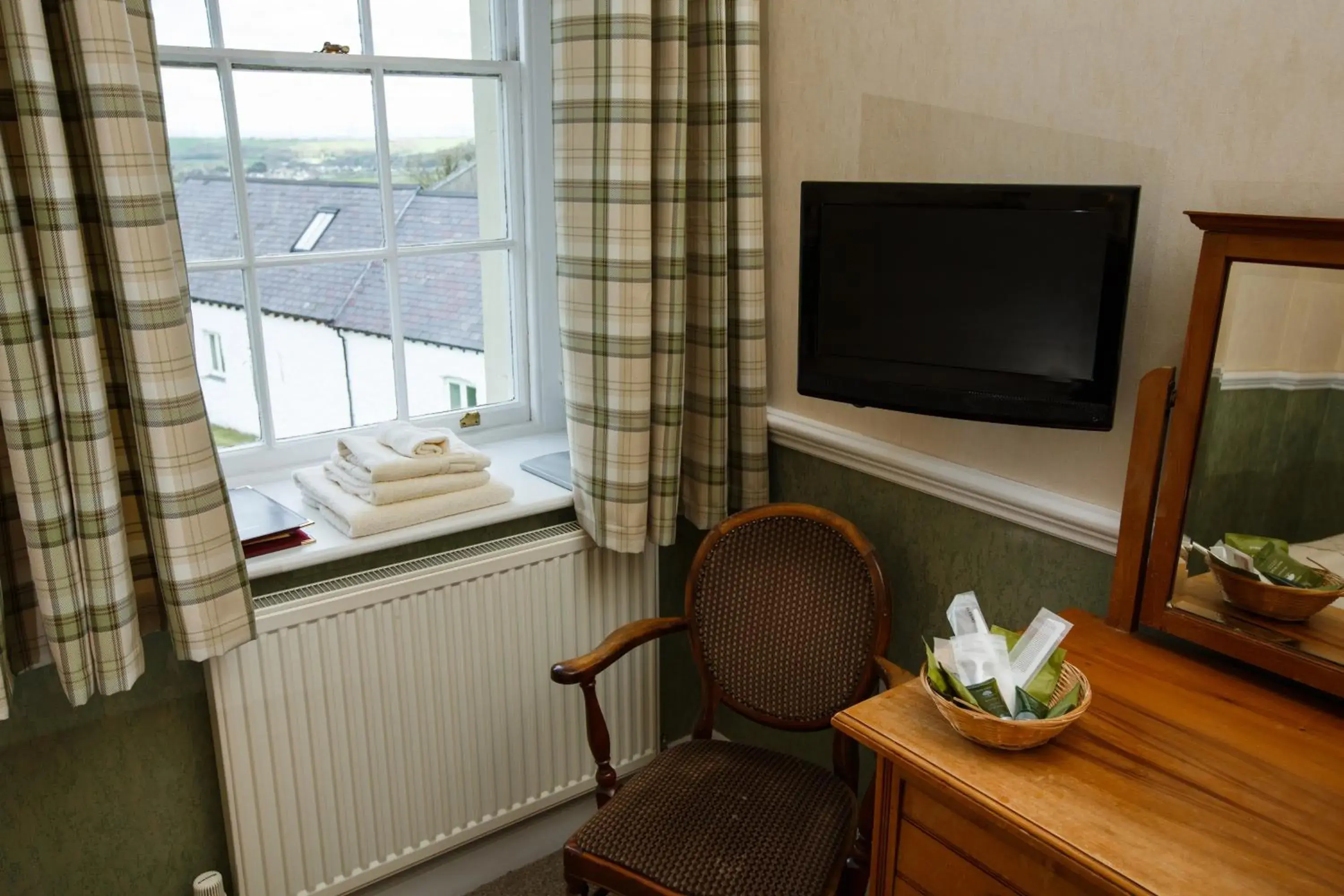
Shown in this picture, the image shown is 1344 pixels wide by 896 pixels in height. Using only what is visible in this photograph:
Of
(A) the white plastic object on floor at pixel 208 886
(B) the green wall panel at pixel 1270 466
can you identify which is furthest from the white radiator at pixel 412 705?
(B) the green wall panel at pixel 1270 466

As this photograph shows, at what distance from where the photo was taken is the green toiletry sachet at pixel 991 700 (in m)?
1.21

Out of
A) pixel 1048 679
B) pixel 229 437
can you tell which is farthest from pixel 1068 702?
pixel 229 437

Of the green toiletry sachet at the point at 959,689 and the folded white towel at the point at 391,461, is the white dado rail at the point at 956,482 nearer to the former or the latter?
the green toiletry sachet at the point at 959,689

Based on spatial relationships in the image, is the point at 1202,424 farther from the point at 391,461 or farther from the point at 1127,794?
the point at 391,461

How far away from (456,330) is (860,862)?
1337mm

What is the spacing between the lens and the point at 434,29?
2100 mm

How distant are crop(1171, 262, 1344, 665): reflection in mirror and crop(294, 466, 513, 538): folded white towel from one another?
122cm

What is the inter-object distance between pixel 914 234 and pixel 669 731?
1.41m

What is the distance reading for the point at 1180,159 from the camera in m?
1.45

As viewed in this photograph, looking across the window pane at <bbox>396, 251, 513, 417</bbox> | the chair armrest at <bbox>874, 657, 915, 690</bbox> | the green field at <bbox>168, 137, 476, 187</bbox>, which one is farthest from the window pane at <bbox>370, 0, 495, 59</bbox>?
the chair armrest at <bbox>874, 657, 915, 690</bbox>

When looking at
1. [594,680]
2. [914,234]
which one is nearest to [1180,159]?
[914,234]

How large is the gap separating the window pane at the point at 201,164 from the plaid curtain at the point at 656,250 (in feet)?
1.99

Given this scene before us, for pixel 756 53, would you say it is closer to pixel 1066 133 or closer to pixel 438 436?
pixel 1066 133

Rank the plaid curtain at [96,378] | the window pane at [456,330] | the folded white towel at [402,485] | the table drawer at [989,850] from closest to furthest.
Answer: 1. the table drawer at [989,850]
2. the plaid curtain at [96,378]
3. the folded white towel at [402,485]
4. the window pane at [456,330]
